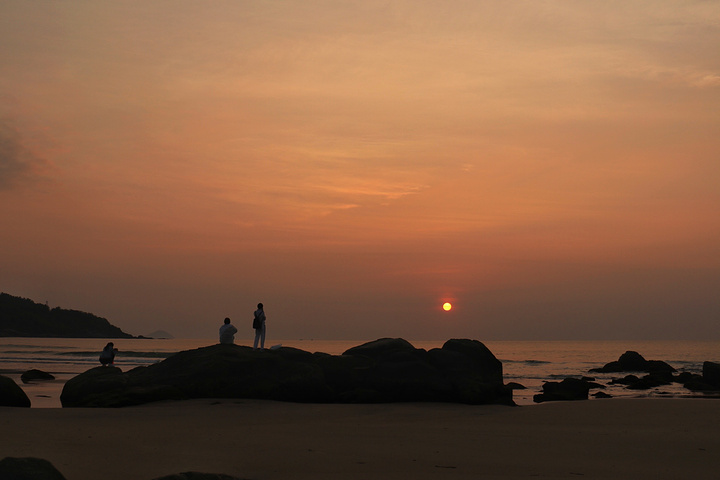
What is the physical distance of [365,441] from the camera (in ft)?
44.4

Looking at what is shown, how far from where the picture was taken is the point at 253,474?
401 inches

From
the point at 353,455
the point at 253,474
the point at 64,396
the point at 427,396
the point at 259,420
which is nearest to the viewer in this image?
the point at 253,474

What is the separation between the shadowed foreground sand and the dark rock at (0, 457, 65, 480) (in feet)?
7.01

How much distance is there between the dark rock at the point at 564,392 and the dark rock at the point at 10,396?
65.6 feet

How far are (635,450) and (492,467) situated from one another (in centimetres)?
348

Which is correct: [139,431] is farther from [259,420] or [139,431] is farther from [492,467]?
[492,467]

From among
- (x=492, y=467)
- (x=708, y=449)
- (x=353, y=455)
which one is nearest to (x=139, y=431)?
(x=353, y=455)

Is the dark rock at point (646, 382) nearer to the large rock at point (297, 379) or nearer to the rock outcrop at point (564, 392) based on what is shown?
the rock outcrop at point (564, 392)

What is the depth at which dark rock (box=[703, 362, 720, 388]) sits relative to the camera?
4072 centimetres

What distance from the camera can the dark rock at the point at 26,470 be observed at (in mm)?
7398

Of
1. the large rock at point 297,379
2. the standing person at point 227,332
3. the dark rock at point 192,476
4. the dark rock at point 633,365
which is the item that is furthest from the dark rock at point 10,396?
the dark rock at point 633,365

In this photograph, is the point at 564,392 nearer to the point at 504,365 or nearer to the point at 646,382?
the point at 646,382

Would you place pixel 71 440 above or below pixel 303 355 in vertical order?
below

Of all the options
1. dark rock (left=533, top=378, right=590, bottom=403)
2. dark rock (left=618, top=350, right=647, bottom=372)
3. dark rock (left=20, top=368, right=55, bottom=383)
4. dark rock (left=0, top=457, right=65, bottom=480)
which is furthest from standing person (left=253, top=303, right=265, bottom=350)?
dark rock (left=618, top=350, right=647, bottom=372)
